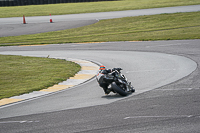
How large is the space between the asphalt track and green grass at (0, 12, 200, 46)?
1005 centimetres

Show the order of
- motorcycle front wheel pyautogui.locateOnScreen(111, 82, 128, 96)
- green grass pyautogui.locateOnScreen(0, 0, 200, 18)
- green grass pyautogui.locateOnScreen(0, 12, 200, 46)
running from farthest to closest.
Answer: green grass pyautogui.locateOnScreen(0, 0, 200, 18) → green grass pyautogui.locateOnScreen(0, 12, 200, 46) → motorcycle front wheel pyautogui.locateOnScreen(111, 82, 128, 96)

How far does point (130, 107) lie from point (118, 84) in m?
1.63

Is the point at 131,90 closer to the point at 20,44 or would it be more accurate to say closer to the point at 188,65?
the point at 188,65

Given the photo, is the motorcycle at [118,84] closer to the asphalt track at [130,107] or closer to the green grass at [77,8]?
the asphalt track at [130,107]

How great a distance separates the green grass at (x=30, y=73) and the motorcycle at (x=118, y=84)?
323cm

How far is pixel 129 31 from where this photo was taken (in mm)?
28859

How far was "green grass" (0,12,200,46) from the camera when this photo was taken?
83.7ft

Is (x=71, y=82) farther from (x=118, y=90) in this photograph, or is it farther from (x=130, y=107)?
(x=130, y=107)

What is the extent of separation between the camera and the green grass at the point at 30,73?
12.0 metres

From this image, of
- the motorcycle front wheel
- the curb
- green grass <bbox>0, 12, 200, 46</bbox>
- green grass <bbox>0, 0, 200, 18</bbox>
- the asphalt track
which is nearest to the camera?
the asphalt track

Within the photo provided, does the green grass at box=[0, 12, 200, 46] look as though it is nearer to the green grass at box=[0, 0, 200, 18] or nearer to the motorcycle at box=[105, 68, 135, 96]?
the green grass at box=[0, 0, 200, 18]

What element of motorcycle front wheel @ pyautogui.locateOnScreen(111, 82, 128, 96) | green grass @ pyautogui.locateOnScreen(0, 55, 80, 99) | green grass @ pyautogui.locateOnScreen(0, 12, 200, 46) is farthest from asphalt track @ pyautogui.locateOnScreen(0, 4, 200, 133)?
green grass @ pyautogui.locateOnScreen(0, 12, 200, 46)

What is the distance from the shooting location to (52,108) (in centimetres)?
900

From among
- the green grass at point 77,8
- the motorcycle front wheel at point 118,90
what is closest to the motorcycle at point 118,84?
the motorcycle front wheel at point 118,90
